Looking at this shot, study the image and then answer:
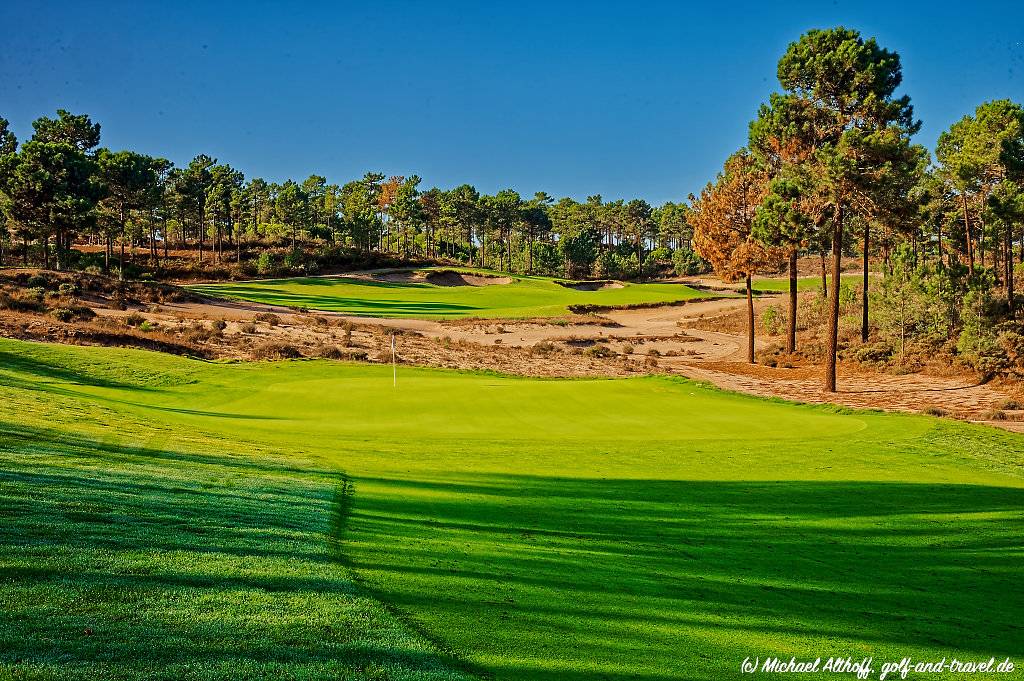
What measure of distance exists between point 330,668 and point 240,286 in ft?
267

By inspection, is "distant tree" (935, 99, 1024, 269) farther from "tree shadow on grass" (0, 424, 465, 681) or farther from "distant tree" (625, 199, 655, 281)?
"distant tree" (625, 199, 655, 281)

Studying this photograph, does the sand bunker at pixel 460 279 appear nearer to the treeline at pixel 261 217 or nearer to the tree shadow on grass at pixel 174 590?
the treeline at pixel 261 217

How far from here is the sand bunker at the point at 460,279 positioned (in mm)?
98500

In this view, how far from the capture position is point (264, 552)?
245 inches

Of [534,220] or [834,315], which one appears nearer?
[834,315]

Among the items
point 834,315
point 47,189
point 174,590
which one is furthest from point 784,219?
point 47,189

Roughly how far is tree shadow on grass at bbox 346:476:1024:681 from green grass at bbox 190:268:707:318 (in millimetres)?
57966

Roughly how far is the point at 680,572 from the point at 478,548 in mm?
2089

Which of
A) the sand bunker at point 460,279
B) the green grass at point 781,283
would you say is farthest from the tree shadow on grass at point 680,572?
the green grass at point 781,283

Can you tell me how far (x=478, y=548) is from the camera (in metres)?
7.14

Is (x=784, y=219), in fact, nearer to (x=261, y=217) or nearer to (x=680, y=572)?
(x=680, y=572)

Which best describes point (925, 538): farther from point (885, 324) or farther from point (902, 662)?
point (885, 324)

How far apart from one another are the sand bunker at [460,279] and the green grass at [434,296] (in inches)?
92.4

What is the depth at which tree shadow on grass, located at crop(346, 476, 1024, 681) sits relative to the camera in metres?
5.07
